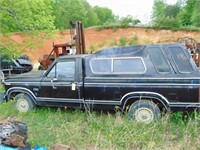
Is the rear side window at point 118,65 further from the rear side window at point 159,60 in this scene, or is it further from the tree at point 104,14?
the tree at point 104,14

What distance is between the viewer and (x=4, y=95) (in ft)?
24.6

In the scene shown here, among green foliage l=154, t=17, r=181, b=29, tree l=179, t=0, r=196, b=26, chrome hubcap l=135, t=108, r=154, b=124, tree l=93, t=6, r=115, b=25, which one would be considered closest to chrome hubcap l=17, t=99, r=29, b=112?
chrome hubcap l=135, t=108, r=154, b=124

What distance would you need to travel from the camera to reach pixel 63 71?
652cm

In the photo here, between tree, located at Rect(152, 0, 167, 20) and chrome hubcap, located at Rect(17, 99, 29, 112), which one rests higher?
tree, located at Rect(152, 0, 167, 20)

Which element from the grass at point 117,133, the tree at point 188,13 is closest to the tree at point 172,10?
the tree at point 188,13

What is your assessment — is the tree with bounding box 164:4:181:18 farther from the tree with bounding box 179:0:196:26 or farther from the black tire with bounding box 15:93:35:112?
the black tire with bounding box 15:93:35:112

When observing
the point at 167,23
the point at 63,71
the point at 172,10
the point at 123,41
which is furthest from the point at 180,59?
the point at 172,10

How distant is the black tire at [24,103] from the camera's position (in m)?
6.93

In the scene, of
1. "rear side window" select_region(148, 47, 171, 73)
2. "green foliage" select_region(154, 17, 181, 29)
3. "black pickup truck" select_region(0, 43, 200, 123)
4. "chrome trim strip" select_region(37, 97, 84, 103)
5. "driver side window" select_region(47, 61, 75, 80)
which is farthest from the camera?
"green foliage" select_region(154, 17, 181, 29)

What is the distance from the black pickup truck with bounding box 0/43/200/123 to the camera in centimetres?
533

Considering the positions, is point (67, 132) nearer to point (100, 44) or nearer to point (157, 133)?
point (157, 133)

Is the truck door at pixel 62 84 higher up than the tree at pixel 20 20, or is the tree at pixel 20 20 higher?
the tree at pixel 20 20

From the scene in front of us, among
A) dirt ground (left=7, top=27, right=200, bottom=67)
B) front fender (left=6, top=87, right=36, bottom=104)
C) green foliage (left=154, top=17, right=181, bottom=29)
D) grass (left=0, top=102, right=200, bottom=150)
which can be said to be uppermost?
green foliage (left=154, top=17, right=181, bottom=29)

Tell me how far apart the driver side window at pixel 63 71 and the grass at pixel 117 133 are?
1161mm
